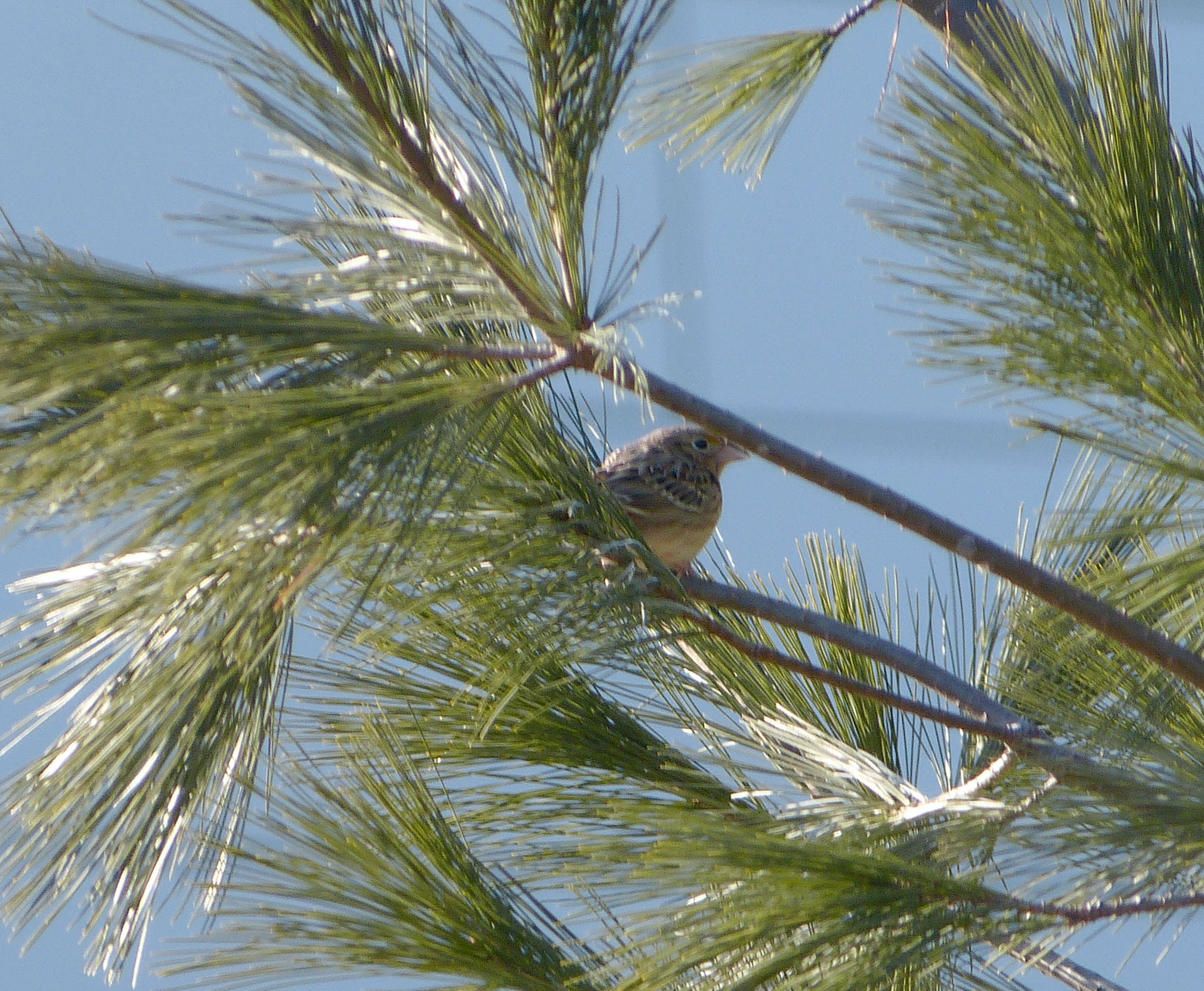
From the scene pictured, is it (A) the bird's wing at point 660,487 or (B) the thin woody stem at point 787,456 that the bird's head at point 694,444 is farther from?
(B) the thin woody stem at point 787,456

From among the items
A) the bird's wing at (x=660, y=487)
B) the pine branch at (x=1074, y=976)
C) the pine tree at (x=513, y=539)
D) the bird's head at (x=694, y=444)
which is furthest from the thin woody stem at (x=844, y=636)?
the bird's head at (x=694, y=444)

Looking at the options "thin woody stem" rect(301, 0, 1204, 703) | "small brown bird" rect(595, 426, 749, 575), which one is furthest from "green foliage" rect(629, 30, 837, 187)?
"thin woody stem" rect(301, 0, 1204, 703)

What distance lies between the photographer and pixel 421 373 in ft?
2.36

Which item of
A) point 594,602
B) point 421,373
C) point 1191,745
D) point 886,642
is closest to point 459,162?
point 421,373

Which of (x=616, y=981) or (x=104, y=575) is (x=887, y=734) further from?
(x=104, y=575)

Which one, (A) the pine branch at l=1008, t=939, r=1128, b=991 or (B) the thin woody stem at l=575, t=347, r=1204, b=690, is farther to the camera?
(A) the pine branch at l=1008, t=939, r=1128, b=991

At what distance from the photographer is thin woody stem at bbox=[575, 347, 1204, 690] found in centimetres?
77

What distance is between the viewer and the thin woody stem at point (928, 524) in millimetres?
769

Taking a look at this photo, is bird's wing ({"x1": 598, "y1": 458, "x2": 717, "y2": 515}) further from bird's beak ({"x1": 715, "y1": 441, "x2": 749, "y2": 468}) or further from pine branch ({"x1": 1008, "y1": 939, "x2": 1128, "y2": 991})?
pine branch ({"x1": 1008, "y1": 939, "x2": 1128, "y2": 991})

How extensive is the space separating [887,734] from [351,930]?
617 mm

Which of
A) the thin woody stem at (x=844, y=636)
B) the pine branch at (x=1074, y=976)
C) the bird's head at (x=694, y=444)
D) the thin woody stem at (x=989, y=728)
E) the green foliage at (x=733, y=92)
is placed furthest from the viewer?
the bird's head at (x=694, y=444)

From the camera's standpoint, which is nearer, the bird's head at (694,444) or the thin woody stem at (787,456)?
the thin woody stem at (787,456)

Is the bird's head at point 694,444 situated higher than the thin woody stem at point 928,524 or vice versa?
the bird's head at point 694,444

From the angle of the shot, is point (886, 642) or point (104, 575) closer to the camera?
point (104, 575)
